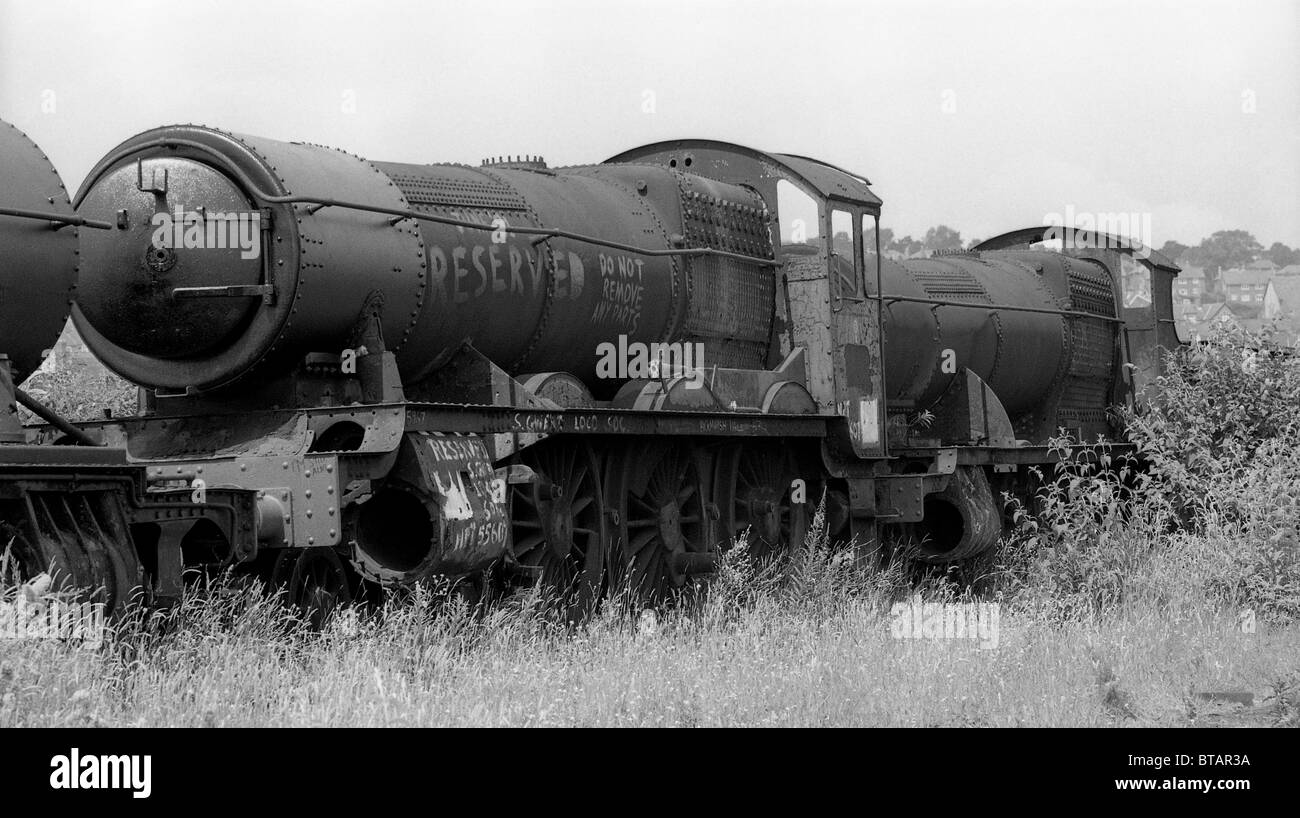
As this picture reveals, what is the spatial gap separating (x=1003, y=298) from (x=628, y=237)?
6.43 metres

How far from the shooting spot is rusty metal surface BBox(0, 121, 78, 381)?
7.24m

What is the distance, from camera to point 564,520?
10164mm

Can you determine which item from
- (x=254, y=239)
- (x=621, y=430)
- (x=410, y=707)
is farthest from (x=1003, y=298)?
(x=410, y=707)

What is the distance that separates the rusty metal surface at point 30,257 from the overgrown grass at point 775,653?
4.60 feet

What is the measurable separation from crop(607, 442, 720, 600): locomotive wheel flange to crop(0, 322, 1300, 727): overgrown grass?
26 cm

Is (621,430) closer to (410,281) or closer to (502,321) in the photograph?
(502,321)

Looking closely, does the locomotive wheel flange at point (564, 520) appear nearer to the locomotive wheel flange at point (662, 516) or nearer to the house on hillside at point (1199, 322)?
the locomotive wheel flange at point (662, 516)

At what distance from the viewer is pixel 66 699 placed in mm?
6359

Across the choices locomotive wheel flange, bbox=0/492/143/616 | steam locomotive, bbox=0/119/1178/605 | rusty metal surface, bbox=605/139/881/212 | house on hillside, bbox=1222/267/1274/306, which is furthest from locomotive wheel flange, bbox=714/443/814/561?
house on hillside, bbox=1222/267/1274/306

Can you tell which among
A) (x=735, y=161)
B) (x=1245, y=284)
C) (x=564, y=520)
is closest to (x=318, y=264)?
(x=564, y=520)

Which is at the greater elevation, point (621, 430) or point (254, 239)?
point (254, 239)

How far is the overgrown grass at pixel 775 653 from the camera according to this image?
271 inches

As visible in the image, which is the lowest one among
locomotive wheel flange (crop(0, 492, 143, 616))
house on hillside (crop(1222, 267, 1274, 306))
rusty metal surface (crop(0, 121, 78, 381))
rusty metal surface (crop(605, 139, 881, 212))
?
locomotive wheel flange (crop(0, 492, 143, 616))

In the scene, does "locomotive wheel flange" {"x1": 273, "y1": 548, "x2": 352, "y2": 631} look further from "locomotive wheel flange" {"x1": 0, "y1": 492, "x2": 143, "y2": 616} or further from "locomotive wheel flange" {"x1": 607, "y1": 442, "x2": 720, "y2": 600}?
"locomotive wheel flange" {"x1": 607, "y1": 442, "x2": 720, "y2": 600}
